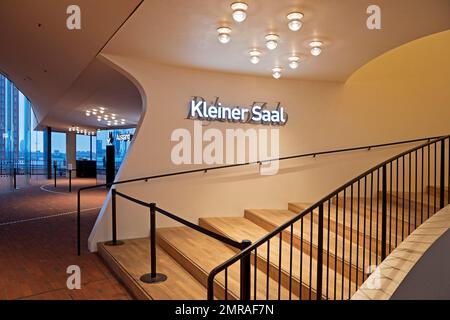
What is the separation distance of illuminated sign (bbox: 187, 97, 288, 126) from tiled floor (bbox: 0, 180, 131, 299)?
2.88 m

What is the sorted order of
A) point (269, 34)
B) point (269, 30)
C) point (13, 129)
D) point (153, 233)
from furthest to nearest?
point (13, 129) < point (269, 34) < point (269, 30) < point (153, 233)

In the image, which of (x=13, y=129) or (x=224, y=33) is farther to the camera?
(x=13, y=129)

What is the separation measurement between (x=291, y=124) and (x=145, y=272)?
13.3 ft

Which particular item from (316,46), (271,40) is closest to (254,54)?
(271,40)

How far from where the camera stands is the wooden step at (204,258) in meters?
3.65

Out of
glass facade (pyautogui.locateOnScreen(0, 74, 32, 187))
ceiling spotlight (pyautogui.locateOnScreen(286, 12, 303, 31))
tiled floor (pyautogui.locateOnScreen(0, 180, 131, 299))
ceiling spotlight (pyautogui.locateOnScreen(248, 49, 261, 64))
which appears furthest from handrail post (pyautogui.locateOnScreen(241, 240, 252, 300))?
glass facade (pyautogui.locateOnScreen(0, 74, 32, 187))

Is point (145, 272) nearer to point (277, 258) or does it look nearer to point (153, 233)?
point (153, 233)

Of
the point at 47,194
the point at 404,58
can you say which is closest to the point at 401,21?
the point at 404,58

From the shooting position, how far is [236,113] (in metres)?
6.16

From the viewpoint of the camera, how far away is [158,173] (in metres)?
5.73

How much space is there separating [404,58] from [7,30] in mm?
7331

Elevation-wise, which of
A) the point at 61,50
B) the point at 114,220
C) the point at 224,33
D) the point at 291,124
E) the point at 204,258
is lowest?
the point at 204,258

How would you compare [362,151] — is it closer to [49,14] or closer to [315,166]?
[315,166]

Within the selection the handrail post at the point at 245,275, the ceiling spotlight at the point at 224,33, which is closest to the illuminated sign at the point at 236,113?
the ceiling spotlight at the point at 224,33
